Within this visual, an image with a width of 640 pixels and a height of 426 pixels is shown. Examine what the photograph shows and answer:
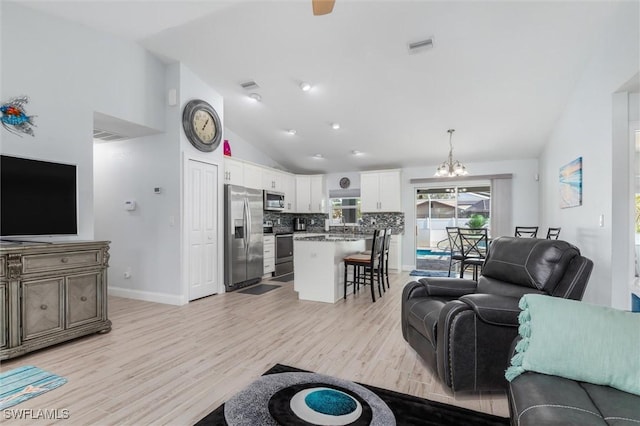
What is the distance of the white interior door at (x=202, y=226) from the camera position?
169 inches

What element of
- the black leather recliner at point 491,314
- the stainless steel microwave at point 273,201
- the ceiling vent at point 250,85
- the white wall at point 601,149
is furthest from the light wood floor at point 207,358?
the ceiling vent at point 250,85

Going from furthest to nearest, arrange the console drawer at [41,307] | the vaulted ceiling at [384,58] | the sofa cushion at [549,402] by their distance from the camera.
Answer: the vaulted ceiling at [384,58] < the console drawer at [41,307] < the sofa cushion at [549,402]

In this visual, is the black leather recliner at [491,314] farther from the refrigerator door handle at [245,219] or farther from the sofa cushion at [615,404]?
the refrigerator door handle at [245,219]

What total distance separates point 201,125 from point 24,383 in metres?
3.41

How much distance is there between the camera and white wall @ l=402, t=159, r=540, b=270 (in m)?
6.24

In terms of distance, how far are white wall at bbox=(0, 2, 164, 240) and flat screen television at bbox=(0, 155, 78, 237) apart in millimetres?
252

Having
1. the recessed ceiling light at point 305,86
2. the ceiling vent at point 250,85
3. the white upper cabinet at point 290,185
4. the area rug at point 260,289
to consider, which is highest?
the ceiling vent at point 250,85

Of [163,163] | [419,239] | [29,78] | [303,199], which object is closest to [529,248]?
[163,163]

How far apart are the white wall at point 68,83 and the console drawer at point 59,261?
0.49m

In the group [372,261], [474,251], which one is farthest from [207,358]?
[474,251]

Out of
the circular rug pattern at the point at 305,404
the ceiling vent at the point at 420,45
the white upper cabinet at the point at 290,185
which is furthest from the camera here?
the white upper cabinet at the point at 290,185

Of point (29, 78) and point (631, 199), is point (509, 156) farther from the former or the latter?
point (29, 78)

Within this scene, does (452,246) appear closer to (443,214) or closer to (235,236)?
(443,214)

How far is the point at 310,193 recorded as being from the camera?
25.1ft
